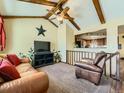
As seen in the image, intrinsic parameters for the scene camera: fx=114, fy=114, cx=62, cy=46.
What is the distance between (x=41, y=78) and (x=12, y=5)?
3549 mm

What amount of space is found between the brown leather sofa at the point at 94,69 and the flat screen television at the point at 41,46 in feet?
9.72

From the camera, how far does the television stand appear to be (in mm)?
5363

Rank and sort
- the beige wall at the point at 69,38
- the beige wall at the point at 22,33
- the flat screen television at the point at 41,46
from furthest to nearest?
the beige wall at the point at 69,38
the flat screen television at the point at 41,46
the beige wall at the point at 22,33

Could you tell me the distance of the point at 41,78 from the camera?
1598mm

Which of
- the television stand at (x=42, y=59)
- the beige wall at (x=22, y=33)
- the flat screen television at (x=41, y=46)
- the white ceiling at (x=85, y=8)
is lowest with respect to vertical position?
the television stand at (x=42, y=59)

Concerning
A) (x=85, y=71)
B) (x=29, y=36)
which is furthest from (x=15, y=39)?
(x=85, y=71)

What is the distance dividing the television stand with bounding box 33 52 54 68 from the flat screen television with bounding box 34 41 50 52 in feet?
0.96

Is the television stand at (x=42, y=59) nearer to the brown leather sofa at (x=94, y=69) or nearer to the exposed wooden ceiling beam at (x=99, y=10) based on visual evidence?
the brown leather sofa at (x=94, y=69)

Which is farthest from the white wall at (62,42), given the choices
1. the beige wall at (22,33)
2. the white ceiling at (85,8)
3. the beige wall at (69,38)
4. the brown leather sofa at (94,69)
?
the brown leather sofa at (94,69)

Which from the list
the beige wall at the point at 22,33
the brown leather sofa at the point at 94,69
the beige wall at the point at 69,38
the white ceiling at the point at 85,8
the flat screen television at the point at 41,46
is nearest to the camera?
the brown leather sofa at the point at 94,69

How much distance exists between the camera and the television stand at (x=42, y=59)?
5.36 meters

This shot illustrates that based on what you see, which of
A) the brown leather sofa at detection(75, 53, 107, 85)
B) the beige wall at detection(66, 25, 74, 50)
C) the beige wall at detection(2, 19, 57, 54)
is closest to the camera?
the brown leather sofa at detection(75, 53, 107, 85)

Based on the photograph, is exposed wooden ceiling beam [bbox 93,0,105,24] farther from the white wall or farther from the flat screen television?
the flat screen television

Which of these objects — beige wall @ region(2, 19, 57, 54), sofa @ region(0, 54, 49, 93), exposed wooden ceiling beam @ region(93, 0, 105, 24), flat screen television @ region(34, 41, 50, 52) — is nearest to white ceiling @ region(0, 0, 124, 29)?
exposed wooden ceiling beam @ region(93, 0, 105, 24)
